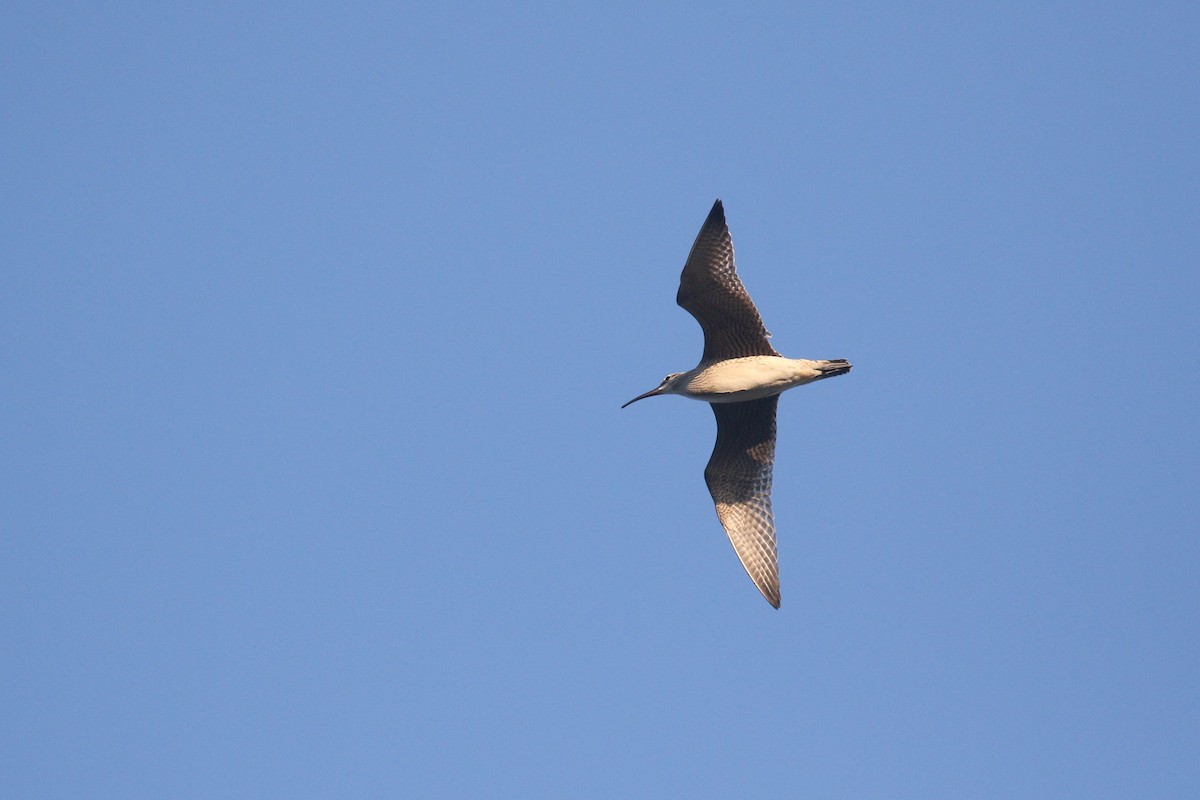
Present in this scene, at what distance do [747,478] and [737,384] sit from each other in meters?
2.31

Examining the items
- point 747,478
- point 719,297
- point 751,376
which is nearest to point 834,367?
point 751,376

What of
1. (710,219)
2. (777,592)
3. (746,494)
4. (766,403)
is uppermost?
(710,219)


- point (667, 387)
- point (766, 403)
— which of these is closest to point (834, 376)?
point (766, 403)

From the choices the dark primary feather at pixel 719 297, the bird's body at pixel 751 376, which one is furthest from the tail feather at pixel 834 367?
the dark primary feather at pixel 719 297

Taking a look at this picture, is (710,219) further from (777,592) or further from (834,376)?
(777,592)

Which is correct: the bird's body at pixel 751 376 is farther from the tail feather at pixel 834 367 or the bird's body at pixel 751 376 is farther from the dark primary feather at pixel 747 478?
the dark primary feather at pixel 747 478

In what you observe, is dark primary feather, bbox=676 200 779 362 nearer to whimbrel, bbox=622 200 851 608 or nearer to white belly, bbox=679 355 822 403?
whimbrel, bbox=622 200 851 608

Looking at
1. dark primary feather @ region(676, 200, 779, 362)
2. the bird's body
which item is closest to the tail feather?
the bird's body

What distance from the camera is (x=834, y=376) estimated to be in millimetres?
22312

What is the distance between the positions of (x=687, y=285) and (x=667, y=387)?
214 cm

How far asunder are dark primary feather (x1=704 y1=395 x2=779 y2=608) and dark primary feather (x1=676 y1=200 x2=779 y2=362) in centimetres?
137

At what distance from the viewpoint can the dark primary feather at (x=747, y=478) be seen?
23.4 m

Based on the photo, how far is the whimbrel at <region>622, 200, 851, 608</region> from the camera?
22109 millimetres

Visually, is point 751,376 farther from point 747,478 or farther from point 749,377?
point 747,478
